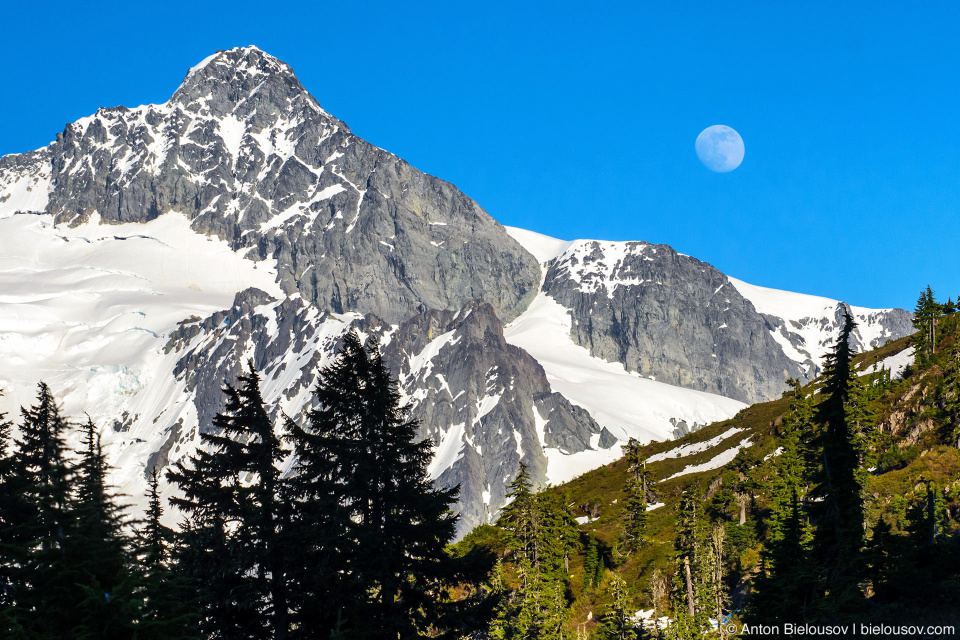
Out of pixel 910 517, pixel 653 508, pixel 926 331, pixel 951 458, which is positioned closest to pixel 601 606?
pixel 653 508

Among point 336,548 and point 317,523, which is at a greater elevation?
point 317,523

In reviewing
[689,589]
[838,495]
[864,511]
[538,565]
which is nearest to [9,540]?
[838,495]

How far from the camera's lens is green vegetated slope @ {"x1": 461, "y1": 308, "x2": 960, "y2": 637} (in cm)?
2920

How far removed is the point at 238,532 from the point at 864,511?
31.7 metres

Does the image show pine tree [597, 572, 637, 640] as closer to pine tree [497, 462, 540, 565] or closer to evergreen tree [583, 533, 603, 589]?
pine tree [497, 462, 540, 565]

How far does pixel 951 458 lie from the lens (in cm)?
4816

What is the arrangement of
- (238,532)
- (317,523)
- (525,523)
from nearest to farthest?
(317,523) → (238,532) → (525,523)

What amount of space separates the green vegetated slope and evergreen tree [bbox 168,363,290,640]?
18.3 m

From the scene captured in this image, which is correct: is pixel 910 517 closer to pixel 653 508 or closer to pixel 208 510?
pixel 208 510

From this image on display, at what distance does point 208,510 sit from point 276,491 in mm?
2526

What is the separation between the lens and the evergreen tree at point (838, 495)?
30.0 metres

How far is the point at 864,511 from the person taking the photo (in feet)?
132

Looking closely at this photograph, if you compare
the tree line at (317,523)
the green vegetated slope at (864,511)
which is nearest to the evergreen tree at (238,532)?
the tree line at (317,523)

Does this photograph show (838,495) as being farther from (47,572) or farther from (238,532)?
(47,572)
